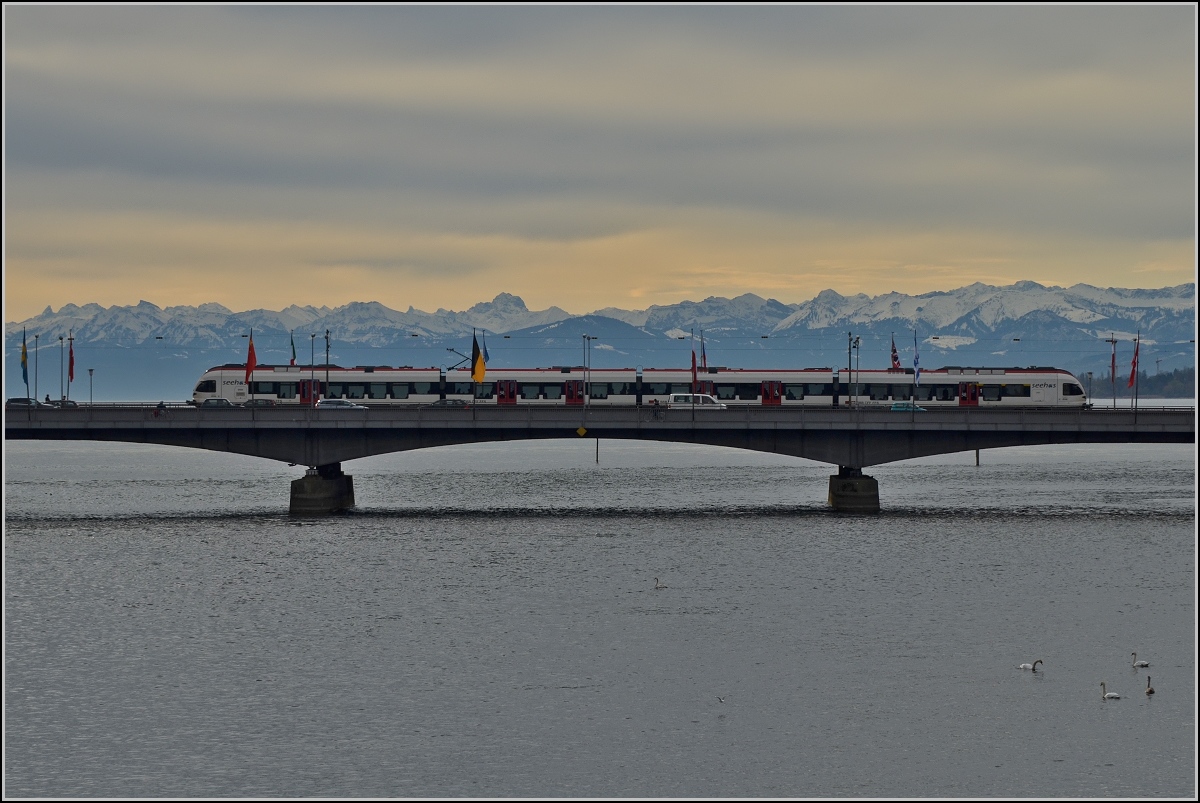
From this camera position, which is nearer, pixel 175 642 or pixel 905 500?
pixel 175 642

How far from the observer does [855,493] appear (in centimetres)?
9381

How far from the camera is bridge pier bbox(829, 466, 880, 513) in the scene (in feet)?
308

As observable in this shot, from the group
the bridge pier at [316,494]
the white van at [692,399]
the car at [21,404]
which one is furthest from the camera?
the white van at [692,399]

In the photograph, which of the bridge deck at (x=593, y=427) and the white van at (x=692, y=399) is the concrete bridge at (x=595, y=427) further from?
the white van at (x=692, y=399)

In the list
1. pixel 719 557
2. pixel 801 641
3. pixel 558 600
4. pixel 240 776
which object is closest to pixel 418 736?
pixel 240 776

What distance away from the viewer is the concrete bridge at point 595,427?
291ft

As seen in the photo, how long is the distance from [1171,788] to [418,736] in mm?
20306

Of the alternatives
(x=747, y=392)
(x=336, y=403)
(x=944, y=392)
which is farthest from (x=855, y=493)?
(x=336, y=403)

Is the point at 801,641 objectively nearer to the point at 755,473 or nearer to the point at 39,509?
the point at 39,509

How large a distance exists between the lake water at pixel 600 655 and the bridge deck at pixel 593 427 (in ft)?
17.6

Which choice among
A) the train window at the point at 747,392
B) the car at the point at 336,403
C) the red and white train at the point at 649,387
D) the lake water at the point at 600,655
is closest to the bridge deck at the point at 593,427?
the lake water at the point at 600,655

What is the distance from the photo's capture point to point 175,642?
173 ft

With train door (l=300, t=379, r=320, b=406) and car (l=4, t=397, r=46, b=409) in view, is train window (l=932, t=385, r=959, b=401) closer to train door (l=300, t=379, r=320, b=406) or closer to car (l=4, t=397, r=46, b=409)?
train door (l=300, t=379, r=320, b=406)

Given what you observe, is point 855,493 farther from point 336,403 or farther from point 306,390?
point 306,390
